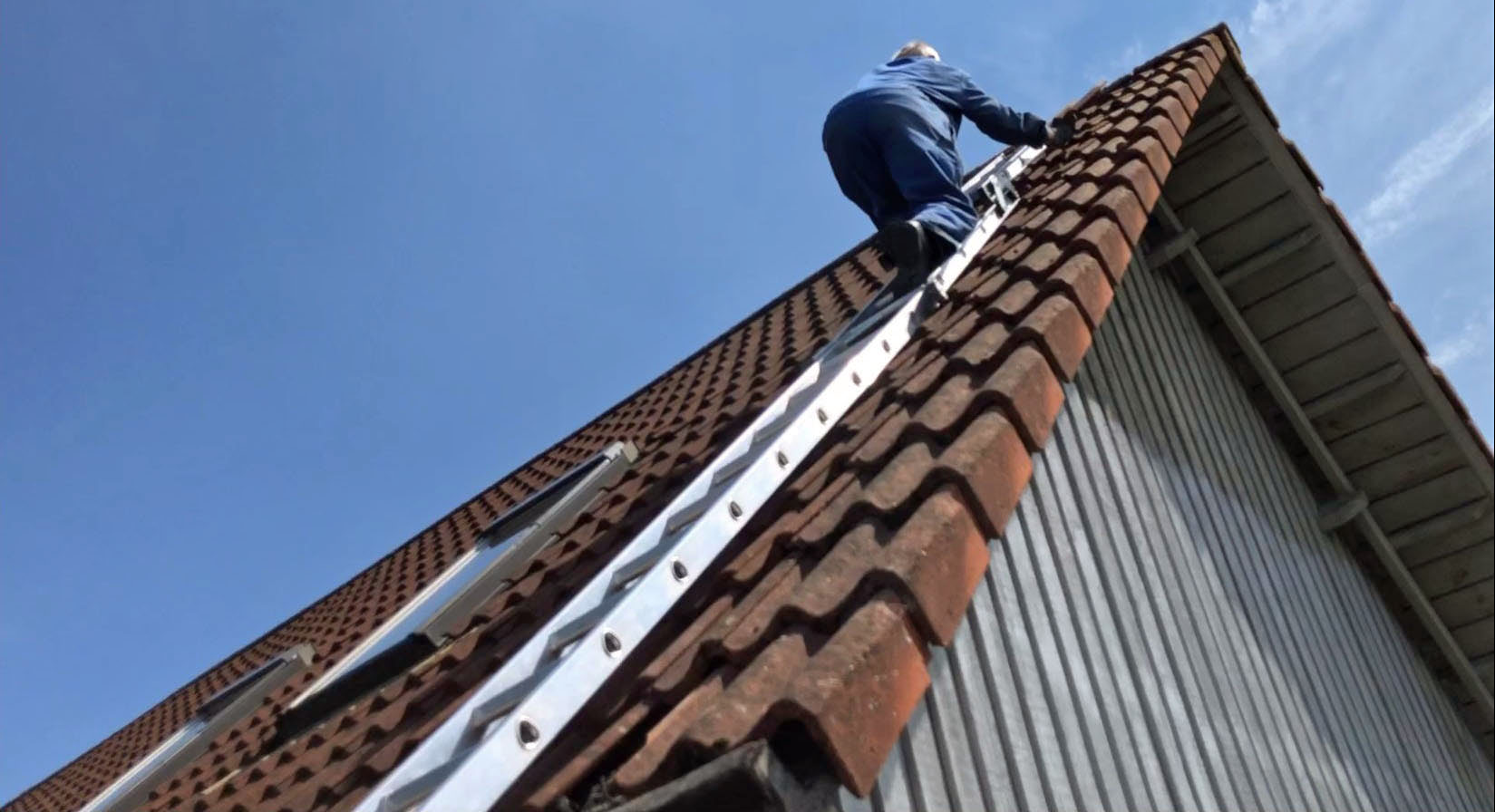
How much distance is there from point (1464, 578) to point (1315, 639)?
2.01 metres

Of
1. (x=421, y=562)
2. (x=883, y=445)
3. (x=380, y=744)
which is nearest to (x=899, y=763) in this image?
(x=883, y=445)

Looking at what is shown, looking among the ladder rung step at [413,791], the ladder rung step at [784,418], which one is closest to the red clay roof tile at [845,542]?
the ladder rung step at [784,418]

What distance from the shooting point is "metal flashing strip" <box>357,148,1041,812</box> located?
2.05m

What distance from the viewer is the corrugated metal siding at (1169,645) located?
9.00 ft

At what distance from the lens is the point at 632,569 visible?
9.08 feet

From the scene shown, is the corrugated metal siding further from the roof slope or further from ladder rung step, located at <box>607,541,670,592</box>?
ladder rung step, located at <box>607,541,670,592</box>

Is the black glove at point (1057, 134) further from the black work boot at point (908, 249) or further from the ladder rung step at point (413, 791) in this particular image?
the ladder rung step at point (413, 791)

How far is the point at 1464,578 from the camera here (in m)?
6.46

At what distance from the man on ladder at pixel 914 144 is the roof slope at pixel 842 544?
0.65ft

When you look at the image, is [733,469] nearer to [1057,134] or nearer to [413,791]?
[413,791]

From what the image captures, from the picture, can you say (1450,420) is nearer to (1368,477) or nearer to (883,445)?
(1368,477)

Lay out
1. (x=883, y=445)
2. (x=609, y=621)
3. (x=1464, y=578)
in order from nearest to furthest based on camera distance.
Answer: (x=609, y=621), (x=883, y=445), (x=1464, y=578)

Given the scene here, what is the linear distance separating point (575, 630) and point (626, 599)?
185mm

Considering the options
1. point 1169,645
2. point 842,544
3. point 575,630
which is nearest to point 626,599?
point 575,630
